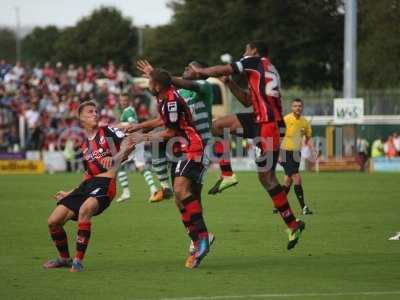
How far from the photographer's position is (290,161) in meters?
22.7

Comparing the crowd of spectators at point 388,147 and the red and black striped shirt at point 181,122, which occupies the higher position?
the red and black striped shirt at point 181,122

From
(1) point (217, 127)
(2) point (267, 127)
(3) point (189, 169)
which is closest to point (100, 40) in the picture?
(1) point (217, 127)

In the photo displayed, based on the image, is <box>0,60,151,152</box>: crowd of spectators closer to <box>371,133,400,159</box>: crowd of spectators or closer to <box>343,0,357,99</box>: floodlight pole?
<box>343,0,357,99</box>: floodlight pole

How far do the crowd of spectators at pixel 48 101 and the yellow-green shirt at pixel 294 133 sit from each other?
843 inches

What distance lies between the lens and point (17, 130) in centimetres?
4725

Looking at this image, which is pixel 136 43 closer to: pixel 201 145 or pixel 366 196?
pixel 366 196

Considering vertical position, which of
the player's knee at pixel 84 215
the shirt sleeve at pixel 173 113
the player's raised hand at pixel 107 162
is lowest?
the player's knee at pixel 84 215

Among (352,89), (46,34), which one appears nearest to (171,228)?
(352,89)

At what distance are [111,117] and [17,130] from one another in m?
4.27

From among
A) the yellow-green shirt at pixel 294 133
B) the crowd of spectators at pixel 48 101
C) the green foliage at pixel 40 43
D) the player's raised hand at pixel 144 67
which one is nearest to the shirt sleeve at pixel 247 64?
the player's raised hand at pixel 144 67

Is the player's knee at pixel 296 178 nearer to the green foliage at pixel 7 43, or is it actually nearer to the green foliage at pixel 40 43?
the green foliage at pixel 40 43

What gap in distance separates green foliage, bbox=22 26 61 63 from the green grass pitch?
102300mm

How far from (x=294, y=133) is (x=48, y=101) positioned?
2641 cm

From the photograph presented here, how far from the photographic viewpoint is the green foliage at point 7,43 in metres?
132
